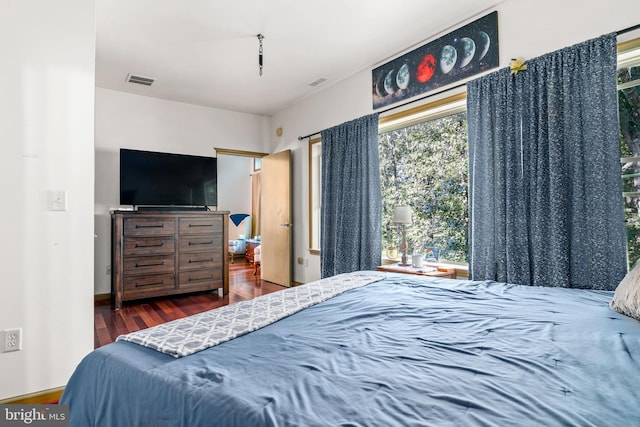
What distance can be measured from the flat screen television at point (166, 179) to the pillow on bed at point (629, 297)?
15.3 ft

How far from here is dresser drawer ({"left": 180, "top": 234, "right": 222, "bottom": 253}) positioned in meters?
A: 4.57

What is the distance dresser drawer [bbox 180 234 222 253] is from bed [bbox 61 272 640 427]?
3.45 metres

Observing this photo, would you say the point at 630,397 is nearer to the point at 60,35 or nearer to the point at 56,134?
the point at 56,134

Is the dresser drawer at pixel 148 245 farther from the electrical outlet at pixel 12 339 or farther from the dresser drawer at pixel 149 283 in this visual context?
the electrical outlet at pixel 12 339

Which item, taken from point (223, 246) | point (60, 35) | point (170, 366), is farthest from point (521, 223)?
point (223, 246)

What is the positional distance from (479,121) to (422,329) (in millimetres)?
2195

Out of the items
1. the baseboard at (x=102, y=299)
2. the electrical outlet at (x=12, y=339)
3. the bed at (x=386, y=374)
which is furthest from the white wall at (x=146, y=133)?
the bed at (x=386, y=374)

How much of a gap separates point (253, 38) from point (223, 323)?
118 inches

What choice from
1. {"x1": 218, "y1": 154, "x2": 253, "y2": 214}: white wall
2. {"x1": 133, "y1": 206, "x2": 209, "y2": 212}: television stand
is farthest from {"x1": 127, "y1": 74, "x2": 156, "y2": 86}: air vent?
{"x1": 218, "y1": 154, "x2": 253, "y2": 214}: white wall

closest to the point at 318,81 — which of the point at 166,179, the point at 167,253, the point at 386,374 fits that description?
the point at 166,179

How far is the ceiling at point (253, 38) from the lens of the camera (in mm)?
2895

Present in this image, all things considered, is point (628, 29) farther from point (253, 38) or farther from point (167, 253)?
point (167, 253)

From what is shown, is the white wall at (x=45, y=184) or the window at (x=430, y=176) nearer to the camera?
the white wall at (x=45, y=184)

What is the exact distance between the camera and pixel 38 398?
199 cm
